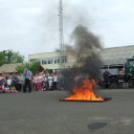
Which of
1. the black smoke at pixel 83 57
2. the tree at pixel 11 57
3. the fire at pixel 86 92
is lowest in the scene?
the fire at pixel 86 92

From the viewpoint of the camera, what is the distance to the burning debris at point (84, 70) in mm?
9164

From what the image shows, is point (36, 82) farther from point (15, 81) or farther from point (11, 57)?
point (11, 57)

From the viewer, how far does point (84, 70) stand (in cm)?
932

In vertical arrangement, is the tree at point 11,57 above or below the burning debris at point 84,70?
above

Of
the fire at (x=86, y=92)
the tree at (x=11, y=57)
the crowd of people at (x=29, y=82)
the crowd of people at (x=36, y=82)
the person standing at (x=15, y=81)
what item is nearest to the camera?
the fire at (x=86, y=92)

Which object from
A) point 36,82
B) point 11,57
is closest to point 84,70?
point 36,82

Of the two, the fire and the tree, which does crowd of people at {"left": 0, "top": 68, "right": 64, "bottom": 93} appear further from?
the tree

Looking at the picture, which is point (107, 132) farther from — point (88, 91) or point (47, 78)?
point (47, 78)

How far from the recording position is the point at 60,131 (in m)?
4.40

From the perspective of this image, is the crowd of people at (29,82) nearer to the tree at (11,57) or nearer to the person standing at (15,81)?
the person standing at (15,81)

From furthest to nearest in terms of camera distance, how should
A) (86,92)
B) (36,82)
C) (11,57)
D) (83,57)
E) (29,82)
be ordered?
(11,57)
(36,82)
(29,82)
(83,57)
(86,92)

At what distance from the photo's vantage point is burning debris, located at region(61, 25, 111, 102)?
916 centimetres

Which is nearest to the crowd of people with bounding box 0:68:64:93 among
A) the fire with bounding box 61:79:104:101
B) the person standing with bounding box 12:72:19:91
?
the person standing with bounding box 12:72:19:91

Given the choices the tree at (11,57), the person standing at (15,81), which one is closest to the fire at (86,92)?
the person standing at (15,81)
